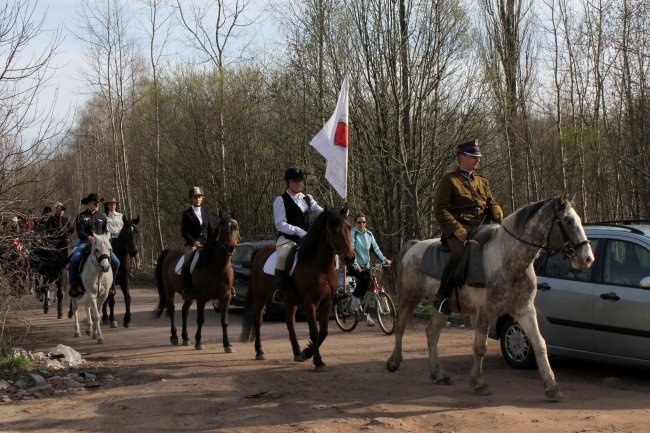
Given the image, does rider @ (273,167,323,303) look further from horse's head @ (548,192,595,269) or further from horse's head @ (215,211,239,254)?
horse's head @ (548,192,595,269)

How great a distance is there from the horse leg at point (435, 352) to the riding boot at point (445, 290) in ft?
1.32

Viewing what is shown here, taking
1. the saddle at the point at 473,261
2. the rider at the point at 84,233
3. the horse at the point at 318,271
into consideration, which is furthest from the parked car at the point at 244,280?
the saddle at the point at 473,261

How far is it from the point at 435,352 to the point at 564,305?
72.8 inches

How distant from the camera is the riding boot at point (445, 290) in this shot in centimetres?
802

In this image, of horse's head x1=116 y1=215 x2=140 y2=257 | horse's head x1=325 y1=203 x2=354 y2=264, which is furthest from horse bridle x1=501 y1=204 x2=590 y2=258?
horse's head x1=116 y1=215 x2=140 y2=257

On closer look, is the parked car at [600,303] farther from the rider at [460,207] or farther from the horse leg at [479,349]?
the horse leg at [479,349]

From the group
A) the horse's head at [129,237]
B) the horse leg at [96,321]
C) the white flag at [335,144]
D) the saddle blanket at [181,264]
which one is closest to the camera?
the white flag at [335,144]

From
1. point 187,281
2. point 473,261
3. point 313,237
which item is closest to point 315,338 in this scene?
point 313,237

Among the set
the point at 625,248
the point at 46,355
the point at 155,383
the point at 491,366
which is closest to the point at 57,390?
the point at 155,383

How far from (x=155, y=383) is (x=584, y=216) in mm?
22623

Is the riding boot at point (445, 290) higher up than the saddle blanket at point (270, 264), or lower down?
lower down

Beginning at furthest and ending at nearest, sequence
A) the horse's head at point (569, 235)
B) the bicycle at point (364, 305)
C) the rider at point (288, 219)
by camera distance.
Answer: the bicycle at point (364, 305) < the rider at point (288, 219) < the horse's head at point (569, 235)

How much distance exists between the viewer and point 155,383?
8.74 meters

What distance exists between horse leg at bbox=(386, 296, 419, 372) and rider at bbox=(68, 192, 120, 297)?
7230mm
